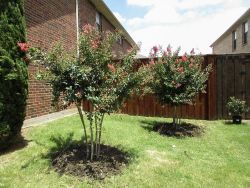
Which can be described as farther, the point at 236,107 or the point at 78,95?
the point at 236,107

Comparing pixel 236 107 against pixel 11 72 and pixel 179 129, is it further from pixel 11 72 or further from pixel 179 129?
pixel 11 72

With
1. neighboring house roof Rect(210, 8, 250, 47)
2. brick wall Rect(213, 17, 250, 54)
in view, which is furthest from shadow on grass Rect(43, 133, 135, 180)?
brick wall Rect(213, 17, 250, 54)

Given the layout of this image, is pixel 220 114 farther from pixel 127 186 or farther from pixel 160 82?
pixel 127 186

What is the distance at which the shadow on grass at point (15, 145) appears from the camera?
20.0ft

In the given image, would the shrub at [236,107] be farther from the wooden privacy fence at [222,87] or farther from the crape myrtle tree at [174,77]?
the crape myrtle tree at [174,77]

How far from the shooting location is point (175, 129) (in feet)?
29.5

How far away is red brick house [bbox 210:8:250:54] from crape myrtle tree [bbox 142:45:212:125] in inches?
542

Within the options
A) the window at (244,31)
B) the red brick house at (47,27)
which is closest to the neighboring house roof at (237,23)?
the window at (244,31)

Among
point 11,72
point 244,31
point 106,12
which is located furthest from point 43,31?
point 244,31

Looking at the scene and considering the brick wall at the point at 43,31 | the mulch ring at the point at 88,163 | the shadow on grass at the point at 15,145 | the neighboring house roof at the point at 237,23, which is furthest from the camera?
the neighboring house roof at the point at 237,23

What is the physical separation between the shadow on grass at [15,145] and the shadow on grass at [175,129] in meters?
3.60

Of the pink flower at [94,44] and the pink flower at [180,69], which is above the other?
the pink flower at [94,44]

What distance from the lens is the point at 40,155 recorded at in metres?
5.91

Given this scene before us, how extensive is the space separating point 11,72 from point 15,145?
1524 millimetres
